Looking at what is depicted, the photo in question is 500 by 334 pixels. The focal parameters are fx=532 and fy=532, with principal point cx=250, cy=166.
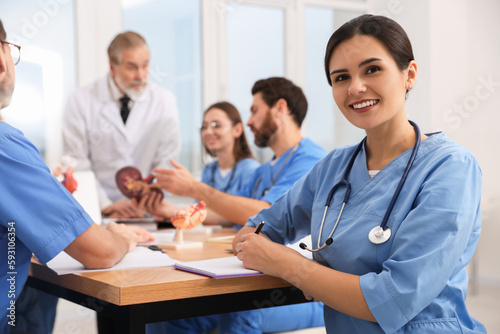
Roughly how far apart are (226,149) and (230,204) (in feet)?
2.37

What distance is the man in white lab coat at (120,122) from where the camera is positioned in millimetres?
3568

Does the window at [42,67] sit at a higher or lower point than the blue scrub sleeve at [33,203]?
higher

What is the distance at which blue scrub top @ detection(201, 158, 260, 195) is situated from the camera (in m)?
2.88

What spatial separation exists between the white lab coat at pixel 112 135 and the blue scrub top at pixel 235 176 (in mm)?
793

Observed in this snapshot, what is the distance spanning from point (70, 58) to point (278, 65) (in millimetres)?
2064

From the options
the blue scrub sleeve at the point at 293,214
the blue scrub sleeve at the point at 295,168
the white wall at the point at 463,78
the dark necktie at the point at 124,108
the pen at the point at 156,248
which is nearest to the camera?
the blue scrub sleeve at the point at 293,214

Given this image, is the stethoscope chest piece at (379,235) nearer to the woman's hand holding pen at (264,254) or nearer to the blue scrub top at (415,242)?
the blue scrub top at (415,242)

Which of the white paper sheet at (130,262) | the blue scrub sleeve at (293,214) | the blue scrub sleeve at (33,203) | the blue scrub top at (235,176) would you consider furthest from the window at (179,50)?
the blue scrub sleeve at (33,203)

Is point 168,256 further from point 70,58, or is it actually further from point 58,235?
point 70,58

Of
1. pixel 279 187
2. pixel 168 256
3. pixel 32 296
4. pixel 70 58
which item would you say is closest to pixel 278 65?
pixel 70 58

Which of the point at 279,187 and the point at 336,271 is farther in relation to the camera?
the point at 279,187

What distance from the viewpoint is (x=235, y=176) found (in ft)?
9.58

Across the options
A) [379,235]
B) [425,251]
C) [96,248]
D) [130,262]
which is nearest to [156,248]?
[130,262]

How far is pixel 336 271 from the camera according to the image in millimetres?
1202
